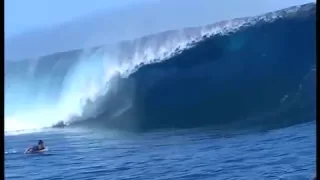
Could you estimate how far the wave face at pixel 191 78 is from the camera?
180 cm

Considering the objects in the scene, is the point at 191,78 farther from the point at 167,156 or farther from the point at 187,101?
the point at 167,156

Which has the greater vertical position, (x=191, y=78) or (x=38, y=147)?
(x=191, y=78)

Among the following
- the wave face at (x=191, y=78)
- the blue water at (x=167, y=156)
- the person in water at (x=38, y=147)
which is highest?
the wave face at (x=191, y=78)

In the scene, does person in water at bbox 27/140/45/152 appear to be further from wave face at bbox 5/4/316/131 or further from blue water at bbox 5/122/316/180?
wave face at bbox 5/4/316/131

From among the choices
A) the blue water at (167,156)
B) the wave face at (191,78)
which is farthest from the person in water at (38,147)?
the wave face at (191,78)

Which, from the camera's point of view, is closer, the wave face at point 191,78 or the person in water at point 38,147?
the person in water at point 38,147

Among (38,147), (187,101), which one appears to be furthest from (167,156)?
(38,147)

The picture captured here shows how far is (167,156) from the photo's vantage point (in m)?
1.78

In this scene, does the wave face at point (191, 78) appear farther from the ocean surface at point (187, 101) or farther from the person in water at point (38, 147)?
the person in water at point (38, 147)

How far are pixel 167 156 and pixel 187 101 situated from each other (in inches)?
8.1

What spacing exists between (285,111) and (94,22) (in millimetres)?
762

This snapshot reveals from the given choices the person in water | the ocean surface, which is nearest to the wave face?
the ocean surface

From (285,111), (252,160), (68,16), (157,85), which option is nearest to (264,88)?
(285,111)

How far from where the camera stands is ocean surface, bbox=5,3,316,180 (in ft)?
5.75
